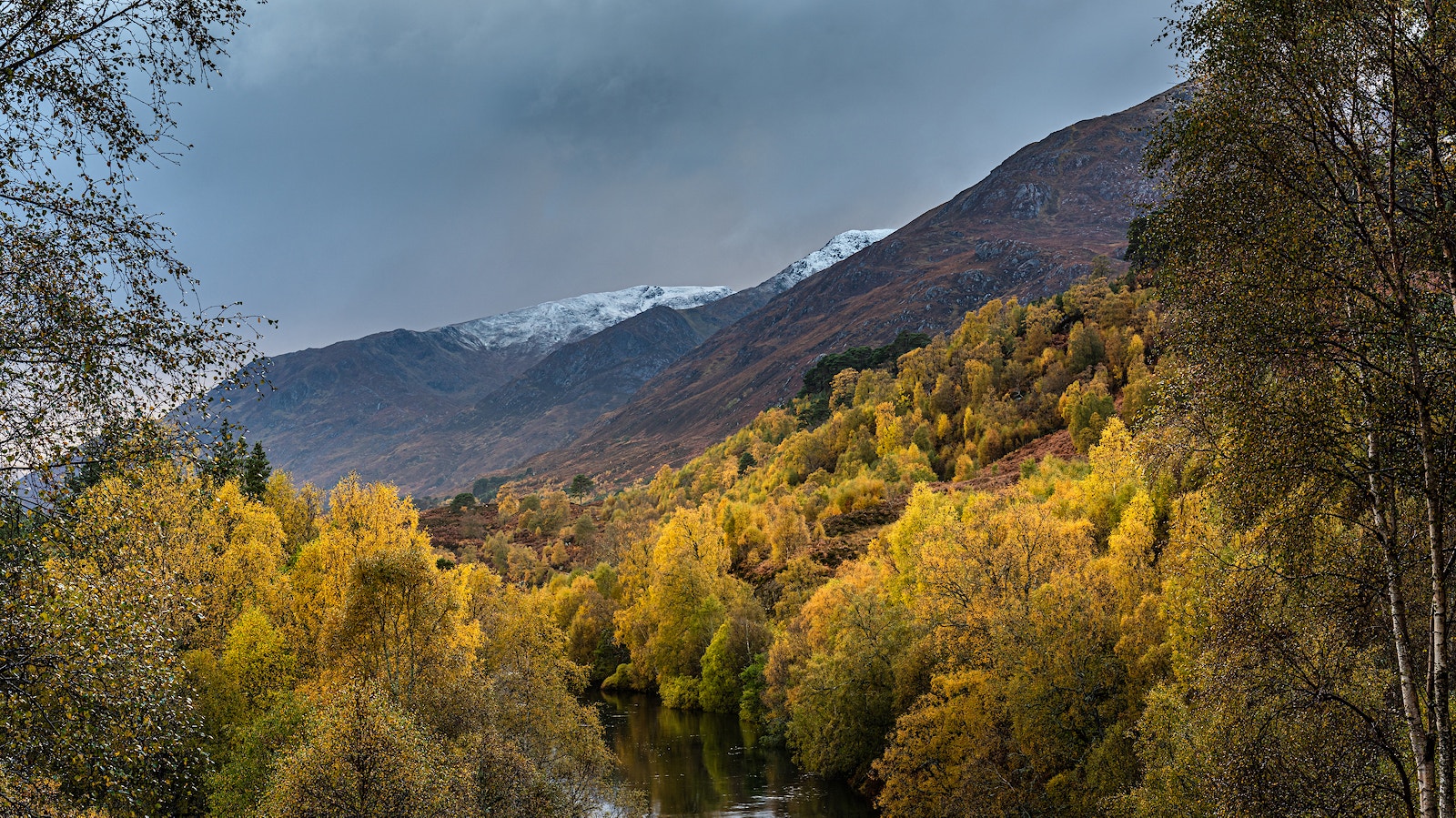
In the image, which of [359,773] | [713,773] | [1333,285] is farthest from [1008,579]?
[1333,285]

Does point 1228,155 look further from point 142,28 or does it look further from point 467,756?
point 467,756

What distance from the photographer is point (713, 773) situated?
54.9 metres

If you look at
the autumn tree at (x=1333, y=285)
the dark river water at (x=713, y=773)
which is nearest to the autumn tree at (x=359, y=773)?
the dark river water at (x=713, y=773)

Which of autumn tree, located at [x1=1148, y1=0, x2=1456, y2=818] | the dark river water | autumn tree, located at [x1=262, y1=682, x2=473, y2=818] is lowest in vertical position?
the dark river water

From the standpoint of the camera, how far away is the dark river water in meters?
47.1

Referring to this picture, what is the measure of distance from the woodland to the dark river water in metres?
2.48

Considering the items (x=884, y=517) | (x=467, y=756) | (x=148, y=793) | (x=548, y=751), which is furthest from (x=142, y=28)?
(x=884, y=517)

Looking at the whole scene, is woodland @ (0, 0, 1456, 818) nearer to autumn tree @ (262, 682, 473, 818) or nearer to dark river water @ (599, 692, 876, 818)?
autumn tree @ (262, 682, 473, 818)

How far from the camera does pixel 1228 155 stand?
14.2 m

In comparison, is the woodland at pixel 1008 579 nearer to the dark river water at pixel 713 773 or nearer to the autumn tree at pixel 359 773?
the autumn tree at pixel 359 773

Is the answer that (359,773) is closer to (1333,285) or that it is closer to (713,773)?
(1333,285)

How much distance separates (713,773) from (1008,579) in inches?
923

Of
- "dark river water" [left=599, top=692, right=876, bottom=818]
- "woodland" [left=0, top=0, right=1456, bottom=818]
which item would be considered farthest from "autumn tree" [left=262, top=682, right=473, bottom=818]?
"dark river water" [left=599, top=692, right=876, bottom=818]

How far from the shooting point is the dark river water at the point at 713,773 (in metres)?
47.1
